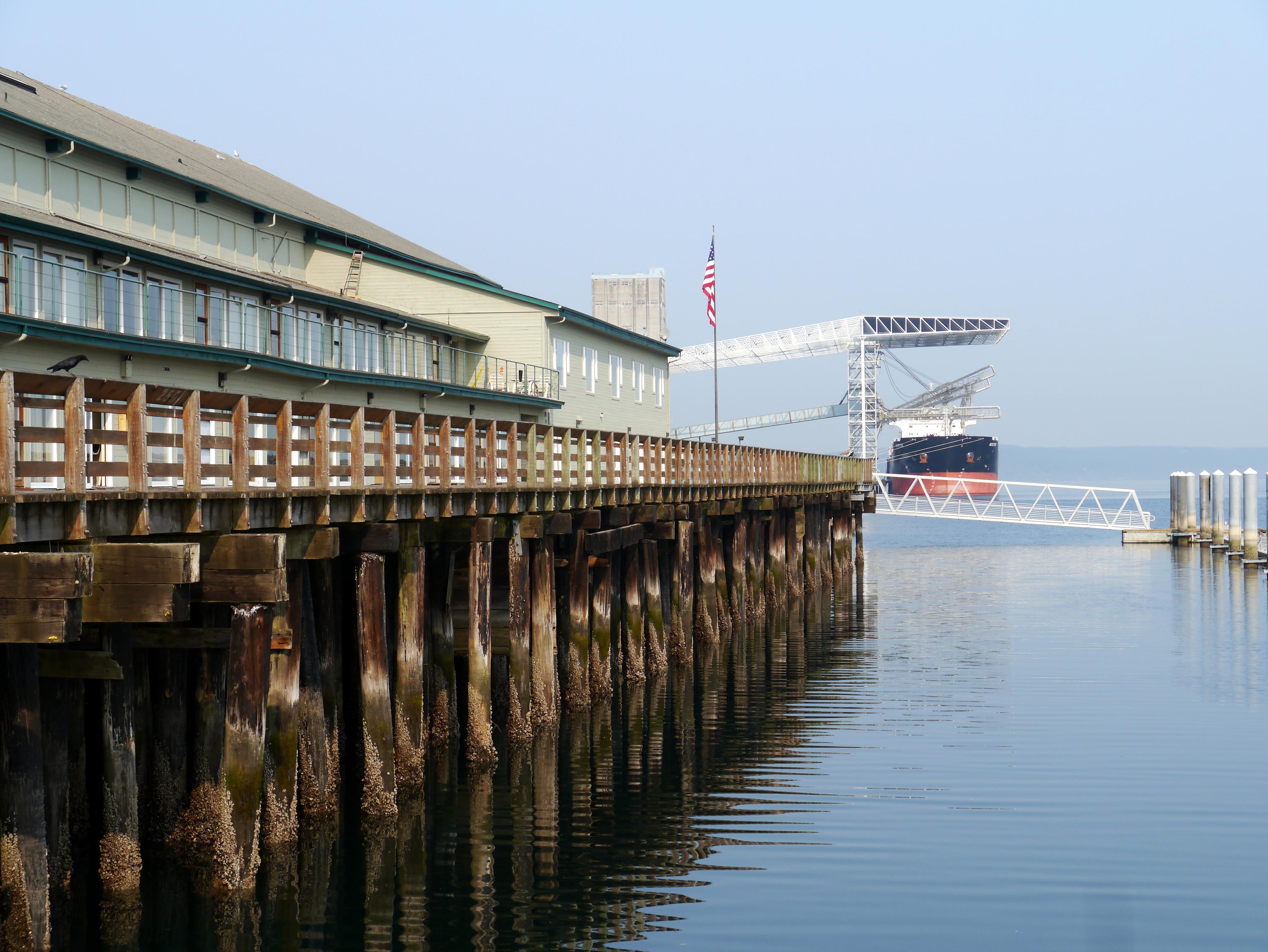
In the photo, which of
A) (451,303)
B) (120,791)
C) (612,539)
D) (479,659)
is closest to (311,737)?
(120,791)

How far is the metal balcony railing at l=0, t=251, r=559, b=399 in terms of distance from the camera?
2192 cm

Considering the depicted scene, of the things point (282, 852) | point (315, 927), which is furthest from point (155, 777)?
point (315, 927)

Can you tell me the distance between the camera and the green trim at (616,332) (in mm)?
38156

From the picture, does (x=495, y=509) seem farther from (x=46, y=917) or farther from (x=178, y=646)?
(x=46, y=917)

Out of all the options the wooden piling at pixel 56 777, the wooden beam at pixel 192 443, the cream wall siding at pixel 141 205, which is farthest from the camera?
the cream wall siding at pixel 141 205

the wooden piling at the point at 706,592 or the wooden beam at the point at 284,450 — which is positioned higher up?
the wooden beam at the point at 284,450

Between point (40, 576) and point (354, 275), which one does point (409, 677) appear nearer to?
point (40, 576)

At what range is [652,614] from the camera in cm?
2744

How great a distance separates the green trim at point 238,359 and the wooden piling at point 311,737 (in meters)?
8.49

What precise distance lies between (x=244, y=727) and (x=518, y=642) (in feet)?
25.4

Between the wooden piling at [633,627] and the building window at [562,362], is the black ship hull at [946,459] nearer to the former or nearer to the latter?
the building window at [562,362]

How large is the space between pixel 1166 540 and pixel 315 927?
232 ft

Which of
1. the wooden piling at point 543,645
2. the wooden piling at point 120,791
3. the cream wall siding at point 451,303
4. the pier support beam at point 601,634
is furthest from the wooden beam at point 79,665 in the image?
the cream wall siding at point 451,303

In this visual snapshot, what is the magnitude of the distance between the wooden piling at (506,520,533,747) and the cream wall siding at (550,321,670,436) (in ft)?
57.7
